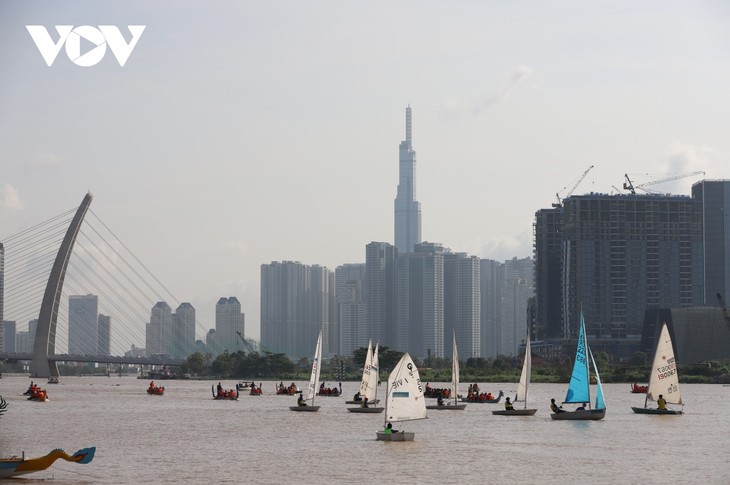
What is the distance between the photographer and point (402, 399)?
79.1 m

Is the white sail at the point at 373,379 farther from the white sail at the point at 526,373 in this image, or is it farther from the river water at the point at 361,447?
the white sail at the point at 526,373

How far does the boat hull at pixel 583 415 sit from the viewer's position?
95.1 m

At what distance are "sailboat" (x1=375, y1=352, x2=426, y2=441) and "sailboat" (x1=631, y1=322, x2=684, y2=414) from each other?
27.8m

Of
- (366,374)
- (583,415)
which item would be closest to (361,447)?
(583,415)

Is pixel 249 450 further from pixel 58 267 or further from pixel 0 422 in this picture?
pixel 58 267

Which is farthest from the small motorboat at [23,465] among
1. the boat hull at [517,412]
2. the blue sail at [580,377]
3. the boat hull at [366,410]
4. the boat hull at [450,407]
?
the boat hull at [450,407]

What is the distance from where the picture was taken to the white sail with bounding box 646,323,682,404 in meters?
101

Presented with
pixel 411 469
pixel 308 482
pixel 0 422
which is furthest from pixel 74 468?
pixel 0 422

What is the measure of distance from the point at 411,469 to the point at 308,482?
288 inches

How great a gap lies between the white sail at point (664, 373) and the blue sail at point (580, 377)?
306 inches

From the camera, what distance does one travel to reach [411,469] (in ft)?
213

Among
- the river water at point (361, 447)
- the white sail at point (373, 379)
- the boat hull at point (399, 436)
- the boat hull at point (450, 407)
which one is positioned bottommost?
the river water at point (361, 447)

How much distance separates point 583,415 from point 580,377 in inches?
128

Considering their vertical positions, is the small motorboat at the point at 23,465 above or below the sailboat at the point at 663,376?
below
